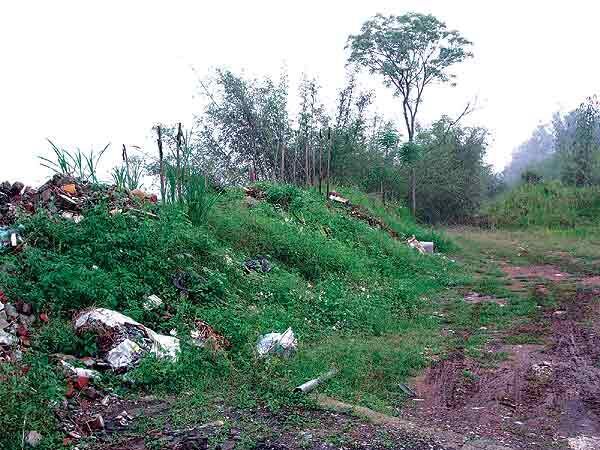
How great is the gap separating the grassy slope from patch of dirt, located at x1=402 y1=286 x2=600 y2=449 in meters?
0.29

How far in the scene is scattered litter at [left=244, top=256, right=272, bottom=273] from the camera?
6695 mm

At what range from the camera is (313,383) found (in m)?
3.76

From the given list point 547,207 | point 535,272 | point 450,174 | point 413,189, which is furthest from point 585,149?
point 535,272

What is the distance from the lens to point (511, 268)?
1024 centimetres

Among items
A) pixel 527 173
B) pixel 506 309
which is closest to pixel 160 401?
pixel 506 309

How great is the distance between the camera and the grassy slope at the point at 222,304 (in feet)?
12.2

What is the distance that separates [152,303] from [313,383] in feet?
5.84

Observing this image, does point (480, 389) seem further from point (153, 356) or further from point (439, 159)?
point (439, 159)

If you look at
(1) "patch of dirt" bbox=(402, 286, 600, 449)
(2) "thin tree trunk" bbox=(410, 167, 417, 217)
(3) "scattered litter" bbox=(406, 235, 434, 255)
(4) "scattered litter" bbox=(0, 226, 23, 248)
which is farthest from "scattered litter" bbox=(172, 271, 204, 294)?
(2) "thin tree trunk" bbox=(410, 167, 417, 217)

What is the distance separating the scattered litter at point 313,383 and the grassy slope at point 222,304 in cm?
7

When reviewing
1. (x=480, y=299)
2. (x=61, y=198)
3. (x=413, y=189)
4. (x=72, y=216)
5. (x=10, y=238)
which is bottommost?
(x=480, y=299)

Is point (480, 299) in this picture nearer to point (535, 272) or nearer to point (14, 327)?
point (535, 272)

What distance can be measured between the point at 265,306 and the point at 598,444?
3282 mm

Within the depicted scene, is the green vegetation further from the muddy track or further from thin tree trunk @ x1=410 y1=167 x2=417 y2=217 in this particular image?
the muddy track
